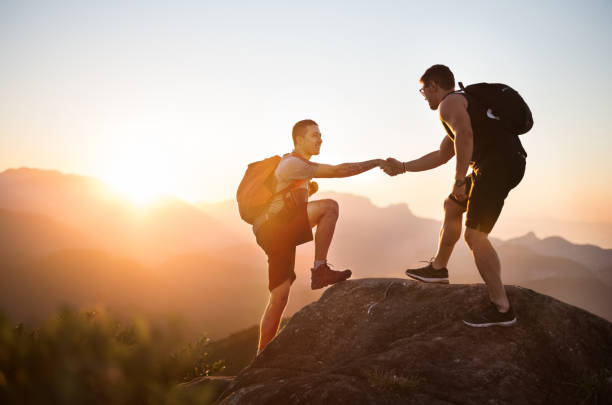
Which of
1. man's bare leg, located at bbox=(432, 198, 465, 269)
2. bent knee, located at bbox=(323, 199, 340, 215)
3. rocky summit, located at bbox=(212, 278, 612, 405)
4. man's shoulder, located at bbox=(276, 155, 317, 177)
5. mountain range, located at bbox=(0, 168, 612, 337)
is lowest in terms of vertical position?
mountain range, located at bbox=(0, 168, 612, 337)

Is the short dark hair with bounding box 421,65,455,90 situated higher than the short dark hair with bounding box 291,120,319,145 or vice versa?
the short dark hair with bounding box 421,65,455,90

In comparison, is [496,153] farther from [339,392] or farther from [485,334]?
[339,392]

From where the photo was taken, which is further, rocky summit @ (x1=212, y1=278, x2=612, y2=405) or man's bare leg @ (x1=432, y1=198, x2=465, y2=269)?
man's bare leg @ (x1=432, y1=198, x2=465, y2=269)

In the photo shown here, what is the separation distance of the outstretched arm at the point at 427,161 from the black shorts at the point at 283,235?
200cm

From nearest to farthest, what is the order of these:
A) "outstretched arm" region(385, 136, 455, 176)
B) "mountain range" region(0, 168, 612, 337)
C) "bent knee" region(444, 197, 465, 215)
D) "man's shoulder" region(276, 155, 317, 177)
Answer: "bent knee" region(444, 197, 465, 215), "man's shoulder" region(276, 155, 317, 177), "outstretched arm" region(385, 136, 455, 176), "mountain range" region(0, 168, 612, 337)

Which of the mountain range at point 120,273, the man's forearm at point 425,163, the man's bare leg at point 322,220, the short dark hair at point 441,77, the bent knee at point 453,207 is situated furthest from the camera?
the mountain range at point 120,273

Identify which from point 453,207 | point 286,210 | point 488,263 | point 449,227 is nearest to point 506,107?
point 453,207

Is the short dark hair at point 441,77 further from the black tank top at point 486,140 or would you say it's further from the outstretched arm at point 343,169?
the outstretched arm at point 343,169

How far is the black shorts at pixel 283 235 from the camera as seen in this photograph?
600cm

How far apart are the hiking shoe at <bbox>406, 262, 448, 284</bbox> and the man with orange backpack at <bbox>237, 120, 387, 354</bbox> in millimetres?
1375

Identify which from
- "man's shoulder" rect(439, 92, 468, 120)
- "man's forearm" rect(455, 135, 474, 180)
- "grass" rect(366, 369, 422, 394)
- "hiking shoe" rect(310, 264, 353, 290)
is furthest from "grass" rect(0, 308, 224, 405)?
"hiking shoe" rect(310, 264, 353, 290)

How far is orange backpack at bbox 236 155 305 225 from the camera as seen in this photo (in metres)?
6.04

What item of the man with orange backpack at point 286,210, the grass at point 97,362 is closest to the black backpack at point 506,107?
the man with orange backpack at point 286,210

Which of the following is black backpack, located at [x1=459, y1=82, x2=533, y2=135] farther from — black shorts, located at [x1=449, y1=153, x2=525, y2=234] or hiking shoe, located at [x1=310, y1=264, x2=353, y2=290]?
hiking shoe, located at [x1=310, y1=264, x2=353, y2=290]
